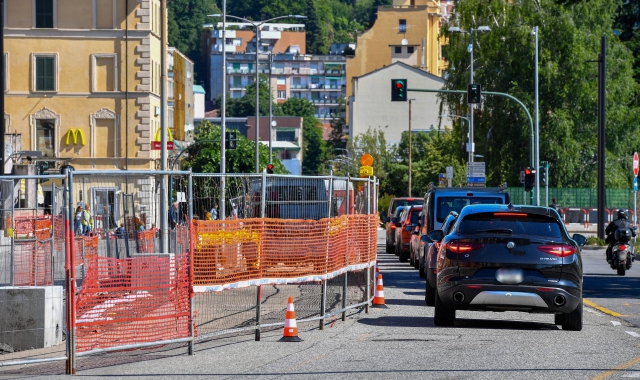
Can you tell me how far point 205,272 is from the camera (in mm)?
13008

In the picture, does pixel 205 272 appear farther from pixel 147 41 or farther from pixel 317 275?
pixel 147 41

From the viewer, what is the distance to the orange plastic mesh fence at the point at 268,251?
42.8 ft

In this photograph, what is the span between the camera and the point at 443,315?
49.6 feet

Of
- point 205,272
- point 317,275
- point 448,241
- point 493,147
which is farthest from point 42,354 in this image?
point 493,147

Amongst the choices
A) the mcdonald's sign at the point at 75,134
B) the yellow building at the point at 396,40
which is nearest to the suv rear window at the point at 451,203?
the mcdonald's sign at the point at 75,134

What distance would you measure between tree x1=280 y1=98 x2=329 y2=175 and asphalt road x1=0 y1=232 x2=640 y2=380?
154091mm

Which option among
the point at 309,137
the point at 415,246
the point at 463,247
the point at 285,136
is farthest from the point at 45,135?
the point at 309,137

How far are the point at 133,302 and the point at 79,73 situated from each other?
5378 cm

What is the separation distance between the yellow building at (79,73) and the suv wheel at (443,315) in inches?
1980

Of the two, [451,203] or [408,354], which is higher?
[451,203]

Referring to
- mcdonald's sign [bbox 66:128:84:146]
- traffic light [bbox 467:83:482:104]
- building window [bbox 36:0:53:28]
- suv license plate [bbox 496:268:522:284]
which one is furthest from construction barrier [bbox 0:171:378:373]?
building window [bbox 36:0:53:28]

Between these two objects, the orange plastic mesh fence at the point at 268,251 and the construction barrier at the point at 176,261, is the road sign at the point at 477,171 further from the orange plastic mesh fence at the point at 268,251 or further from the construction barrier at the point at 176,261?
the orange plastic mesh fence at the point at 268,251

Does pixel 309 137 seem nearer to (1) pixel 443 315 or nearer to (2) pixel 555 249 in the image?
(1) pixel 443 315

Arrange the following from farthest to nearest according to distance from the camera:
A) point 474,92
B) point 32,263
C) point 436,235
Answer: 1. point 474,92
2. point 436,235
3. point 32,263
